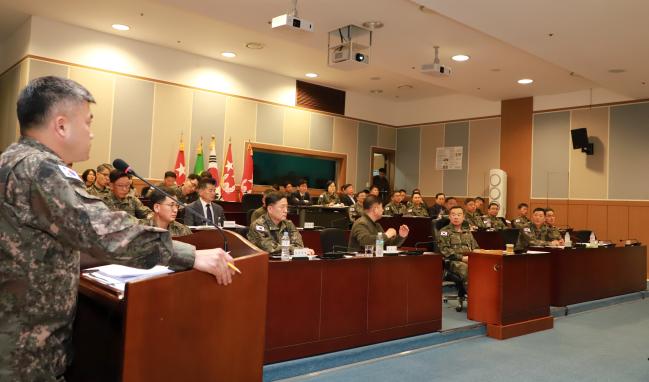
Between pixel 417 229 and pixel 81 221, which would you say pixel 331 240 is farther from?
pixel 81 221

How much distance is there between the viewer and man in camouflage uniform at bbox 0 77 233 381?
45.4 inches

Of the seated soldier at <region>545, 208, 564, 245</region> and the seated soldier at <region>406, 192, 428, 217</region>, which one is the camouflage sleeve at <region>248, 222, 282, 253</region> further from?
the seated soldier at <region>406, 192, 428, 217</region>

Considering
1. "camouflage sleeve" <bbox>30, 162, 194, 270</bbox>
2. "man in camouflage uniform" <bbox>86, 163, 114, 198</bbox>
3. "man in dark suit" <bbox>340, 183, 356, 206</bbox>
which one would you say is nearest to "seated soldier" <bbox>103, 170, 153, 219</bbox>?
"man in camouflage uniform" <bbox>86, 163, 114, 198</bbox>

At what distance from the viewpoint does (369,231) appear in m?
4.78

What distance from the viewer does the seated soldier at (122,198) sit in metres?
5.62

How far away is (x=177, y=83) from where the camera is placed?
9133 mm

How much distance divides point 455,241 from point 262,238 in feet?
7.89

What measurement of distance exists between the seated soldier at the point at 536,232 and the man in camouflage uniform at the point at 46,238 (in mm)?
6078

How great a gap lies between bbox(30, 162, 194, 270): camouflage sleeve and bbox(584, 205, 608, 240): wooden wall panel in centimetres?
1006

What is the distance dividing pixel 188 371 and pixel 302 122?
9901 millimetres

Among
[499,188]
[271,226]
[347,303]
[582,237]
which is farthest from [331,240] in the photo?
[499,188]

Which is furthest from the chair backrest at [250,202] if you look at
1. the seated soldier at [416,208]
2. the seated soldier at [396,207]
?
the seated soldier at [416,208]

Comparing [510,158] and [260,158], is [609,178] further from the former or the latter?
[260,158]

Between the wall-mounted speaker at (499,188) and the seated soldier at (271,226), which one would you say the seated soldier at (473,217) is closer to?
the wall-mounted speaker at (499,188)
